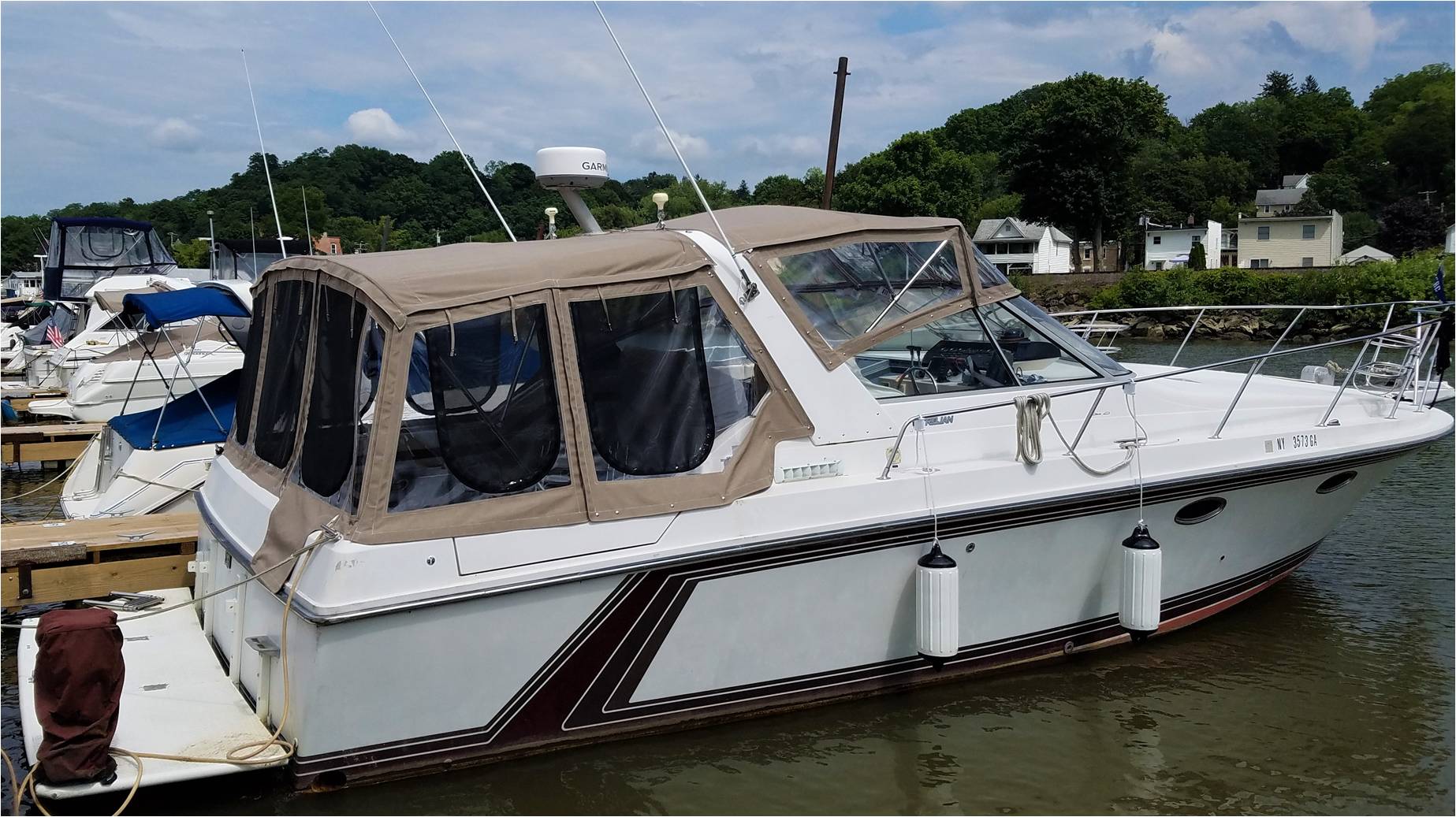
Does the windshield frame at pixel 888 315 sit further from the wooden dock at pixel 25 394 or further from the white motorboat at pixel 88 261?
the white motorboat at pixel 88 261

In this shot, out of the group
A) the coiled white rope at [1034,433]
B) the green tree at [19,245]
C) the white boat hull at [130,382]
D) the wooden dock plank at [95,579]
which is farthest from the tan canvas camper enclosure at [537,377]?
the green tree at [19,245]

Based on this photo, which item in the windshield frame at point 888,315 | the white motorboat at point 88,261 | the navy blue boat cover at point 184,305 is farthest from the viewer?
the white motorboat at point 88,261

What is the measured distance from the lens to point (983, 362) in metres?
6.30

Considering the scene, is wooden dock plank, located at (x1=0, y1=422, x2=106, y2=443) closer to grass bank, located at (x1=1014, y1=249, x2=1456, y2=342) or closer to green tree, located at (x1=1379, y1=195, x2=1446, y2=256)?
grass bank, located at (x1=1014, y1=249, x2=1456, y2=342)

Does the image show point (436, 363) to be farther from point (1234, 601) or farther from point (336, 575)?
point (1234, 601)

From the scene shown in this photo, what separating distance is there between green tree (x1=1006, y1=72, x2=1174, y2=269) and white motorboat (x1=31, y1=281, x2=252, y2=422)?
130 ft

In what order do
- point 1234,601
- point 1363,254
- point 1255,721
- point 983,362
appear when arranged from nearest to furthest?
point 1255,721 < point 983,362 < point 1234,601 < point 1363,254

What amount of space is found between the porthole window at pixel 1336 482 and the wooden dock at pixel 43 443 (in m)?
13.0

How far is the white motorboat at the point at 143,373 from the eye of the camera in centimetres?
1498

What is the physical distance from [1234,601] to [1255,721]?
4.66 ft

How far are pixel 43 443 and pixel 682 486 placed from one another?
1192 centimetres

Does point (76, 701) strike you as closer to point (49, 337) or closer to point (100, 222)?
point (100, 222)

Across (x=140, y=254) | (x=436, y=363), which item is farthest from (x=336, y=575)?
(x=140, y=254)

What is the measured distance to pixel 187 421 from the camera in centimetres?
927
